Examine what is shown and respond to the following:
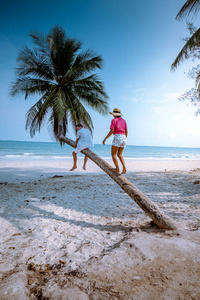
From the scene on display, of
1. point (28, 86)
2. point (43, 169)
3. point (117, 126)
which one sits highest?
point (28, 86)

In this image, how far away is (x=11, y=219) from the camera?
4.29m

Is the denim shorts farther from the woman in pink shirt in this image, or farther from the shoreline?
the shoreline

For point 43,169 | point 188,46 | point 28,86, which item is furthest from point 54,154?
point 188,46

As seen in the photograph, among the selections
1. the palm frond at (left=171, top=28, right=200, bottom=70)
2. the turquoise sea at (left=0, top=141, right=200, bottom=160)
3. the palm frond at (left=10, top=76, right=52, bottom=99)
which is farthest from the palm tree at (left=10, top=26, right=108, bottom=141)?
the turquoise sea at (left=0, top=141, right=200, bottom=160)

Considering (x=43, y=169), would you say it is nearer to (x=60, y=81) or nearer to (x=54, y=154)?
(x=60, y=81)

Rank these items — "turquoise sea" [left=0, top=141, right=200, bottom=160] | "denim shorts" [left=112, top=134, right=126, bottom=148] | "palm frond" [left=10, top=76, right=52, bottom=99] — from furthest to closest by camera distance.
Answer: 1. "turquoise sea" [left=0, top=141, right=200, bottom=160]
2. "palm frond" [left=10, top=76, right=52, bottom=99]
3. "denim shorts" [left=112, top=134, right=126, bottom=148]

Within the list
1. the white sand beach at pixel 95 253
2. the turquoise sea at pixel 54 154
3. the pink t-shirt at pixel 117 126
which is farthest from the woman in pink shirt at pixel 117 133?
the turquoise sea at pixel 54 154

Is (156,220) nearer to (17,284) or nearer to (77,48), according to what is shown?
(17,284)

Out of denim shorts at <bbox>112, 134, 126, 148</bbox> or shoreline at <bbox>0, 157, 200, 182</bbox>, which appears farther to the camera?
shoreline at <bbox>0, 157, 200, 182</bbox>

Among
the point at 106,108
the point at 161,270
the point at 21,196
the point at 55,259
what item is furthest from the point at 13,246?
the point at 106,108

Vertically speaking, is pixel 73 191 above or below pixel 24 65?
below

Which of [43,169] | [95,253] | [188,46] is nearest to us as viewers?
[95,253]

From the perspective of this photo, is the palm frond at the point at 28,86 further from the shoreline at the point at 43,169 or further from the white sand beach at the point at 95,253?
the white sand beach at the point at 95,253

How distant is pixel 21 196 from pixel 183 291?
5662 mm
